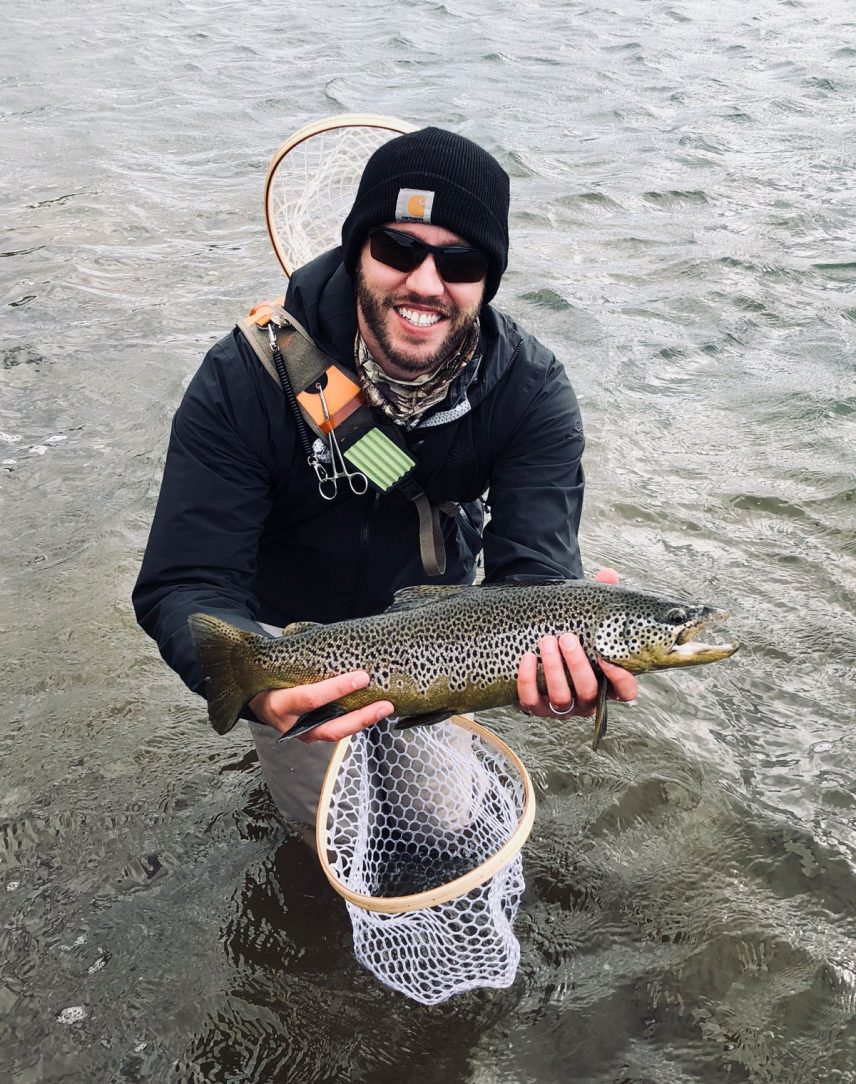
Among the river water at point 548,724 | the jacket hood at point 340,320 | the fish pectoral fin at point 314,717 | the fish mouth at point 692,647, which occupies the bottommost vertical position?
the river water at point 548,724

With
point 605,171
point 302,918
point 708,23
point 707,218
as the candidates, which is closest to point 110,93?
point 605,171

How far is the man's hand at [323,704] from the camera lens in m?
3.20

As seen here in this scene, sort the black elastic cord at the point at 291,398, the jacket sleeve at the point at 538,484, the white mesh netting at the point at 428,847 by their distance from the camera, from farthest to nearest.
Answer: the jacket sleeve at the point at 538,484 → the black elastic cord at the point at 291,398 → the white mesh netting at the point at 428,847

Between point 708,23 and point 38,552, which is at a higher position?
point 708,23

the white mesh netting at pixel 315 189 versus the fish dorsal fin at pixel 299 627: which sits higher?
the white mesh netting at pixel 315 189

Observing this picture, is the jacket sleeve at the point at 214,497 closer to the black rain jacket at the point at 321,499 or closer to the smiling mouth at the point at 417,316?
the black rain jacket at the point at 321,499

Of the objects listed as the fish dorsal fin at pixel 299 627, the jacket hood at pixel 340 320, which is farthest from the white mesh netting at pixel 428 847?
the jacket hood at pixel 340 320

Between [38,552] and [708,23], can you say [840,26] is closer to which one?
[708,23]

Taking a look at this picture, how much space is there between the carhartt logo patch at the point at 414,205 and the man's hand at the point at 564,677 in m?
1.54

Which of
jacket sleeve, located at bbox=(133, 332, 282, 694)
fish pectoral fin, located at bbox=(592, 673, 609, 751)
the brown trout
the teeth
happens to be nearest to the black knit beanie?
the teeth

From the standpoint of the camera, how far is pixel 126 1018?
363 centimetres

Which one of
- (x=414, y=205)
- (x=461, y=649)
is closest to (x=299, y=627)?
(x=461, y=649)

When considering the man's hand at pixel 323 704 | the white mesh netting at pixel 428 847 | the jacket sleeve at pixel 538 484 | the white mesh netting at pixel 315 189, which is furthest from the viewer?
the white mesh netting at pixel 315 189

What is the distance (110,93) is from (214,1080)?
54.2ft
